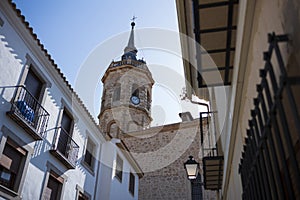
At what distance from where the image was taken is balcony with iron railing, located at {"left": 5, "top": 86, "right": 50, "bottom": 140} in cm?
766

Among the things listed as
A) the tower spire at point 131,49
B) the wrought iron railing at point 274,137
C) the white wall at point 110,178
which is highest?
the tower spire at point 131,49

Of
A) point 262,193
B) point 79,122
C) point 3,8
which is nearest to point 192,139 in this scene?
point 79,122

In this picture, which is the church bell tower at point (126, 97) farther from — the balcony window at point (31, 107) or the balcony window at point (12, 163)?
the balcony window at point (12, 163)

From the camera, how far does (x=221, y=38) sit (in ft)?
12.2

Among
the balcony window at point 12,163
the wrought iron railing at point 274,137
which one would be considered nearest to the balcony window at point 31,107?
the balcony window at point 12,163

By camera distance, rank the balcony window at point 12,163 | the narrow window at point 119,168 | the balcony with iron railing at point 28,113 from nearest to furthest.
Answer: the balcony window at point 12,163
the balcony with iron railing at point 28,113
the narrow window at point 119,168

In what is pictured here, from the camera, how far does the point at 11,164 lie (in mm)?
7668

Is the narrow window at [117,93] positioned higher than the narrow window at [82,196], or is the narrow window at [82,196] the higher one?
the narrow window at [117,93]

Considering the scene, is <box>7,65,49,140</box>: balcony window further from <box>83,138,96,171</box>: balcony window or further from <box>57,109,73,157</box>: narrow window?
<box>83,138,96,171</box>: balcony window

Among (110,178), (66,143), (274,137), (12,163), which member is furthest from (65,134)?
(274,137)

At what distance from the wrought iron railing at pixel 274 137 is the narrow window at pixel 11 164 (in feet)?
21.6

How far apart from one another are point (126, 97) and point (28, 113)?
67.7ft

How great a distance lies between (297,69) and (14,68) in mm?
7918

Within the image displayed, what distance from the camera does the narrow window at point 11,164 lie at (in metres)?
7.37
